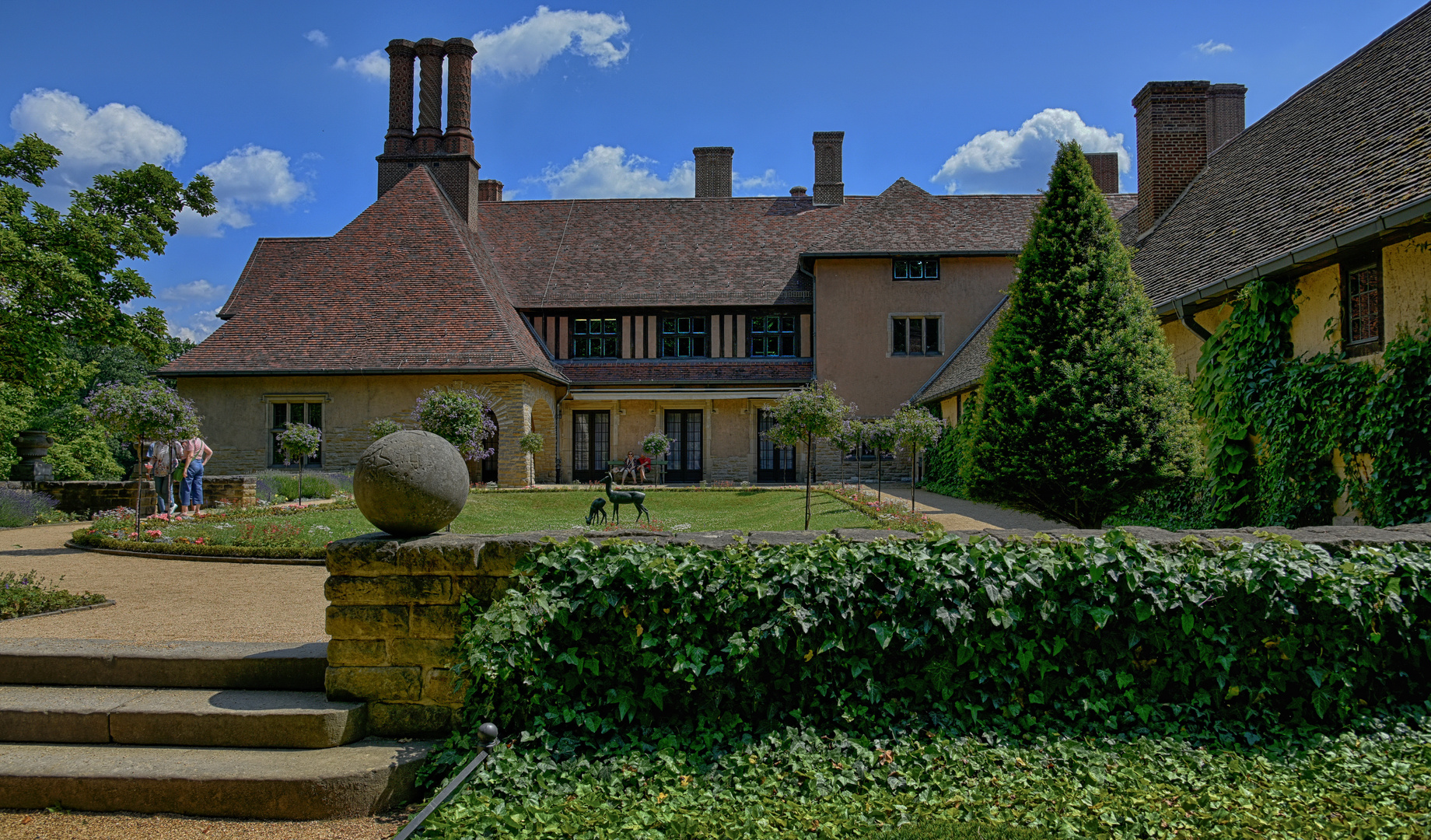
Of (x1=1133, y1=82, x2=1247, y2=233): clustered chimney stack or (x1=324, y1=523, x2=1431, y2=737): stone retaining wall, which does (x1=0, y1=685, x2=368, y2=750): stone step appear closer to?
(x1=324, y1=523, x2=1431, y2=737): stone retaining wall

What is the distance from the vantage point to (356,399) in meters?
21.4

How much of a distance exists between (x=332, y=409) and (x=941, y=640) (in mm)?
20831

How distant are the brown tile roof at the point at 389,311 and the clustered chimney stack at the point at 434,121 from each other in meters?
0.80

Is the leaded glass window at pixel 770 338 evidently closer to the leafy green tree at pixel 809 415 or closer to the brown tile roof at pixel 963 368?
the brown tile roof at pixel 963 368

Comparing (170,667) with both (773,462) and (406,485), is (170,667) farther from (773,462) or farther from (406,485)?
(773,462)

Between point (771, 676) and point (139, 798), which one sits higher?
point (771, 676)

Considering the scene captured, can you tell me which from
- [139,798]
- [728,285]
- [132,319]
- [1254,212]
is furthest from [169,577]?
[728,285]

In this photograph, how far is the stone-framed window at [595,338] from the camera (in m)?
25.2

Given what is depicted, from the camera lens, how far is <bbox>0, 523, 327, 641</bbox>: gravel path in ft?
19.0

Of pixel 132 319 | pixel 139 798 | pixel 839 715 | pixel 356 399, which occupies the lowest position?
pixel 139 798

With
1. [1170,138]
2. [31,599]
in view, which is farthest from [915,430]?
[31,599]

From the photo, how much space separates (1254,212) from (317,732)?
11.9 m

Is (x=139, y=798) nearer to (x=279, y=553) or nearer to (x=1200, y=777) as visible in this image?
(x=1200, y=777)

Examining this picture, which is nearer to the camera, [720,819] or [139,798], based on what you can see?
[720,819]
